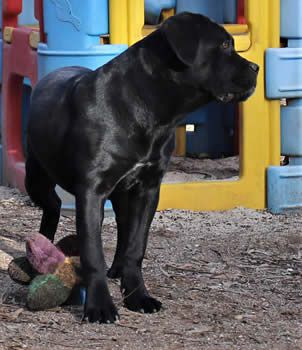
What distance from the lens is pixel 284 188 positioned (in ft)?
21.7

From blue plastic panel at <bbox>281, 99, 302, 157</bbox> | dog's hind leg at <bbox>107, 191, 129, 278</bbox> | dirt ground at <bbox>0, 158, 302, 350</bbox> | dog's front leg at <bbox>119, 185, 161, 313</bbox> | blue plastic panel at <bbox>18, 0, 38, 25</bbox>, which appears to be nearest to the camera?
dirt ground at <bbox>0, 158, 302, 350</bbox>

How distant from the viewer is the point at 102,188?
4.49 metres

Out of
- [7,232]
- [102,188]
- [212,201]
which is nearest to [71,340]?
[102,188]

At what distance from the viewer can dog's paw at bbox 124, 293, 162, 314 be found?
15.1 feet

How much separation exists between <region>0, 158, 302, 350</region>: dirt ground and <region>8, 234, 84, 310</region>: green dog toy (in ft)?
0.22

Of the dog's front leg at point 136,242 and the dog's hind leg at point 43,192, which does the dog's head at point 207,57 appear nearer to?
the dog's front leg at point 136,242

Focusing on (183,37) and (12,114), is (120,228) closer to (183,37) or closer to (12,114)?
(183,37)

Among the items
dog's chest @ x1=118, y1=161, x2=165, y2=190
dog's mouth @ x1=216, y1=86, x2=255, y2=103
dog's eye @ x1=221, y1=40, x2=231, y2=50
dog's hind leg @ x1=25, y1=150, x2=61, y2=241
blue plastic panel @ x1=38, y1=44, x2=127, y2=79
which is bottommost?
dog's hind leg @ x1=25, y1=150, x2=61, y2=241

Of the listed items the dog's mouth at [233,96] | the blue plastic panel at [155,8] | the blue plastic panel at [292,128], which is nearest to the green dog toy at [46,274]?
the dog's mouth at [233,96]

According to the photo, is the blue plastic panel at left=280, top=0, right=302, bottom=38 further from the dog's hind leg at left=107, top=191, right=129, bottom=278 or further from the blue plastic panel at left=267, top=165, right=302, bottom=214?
the dog's hind leg at left=107, top=191, right=129, bottom=278

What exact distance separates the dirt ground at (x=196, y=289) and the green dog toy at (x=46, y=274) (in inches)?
2.6

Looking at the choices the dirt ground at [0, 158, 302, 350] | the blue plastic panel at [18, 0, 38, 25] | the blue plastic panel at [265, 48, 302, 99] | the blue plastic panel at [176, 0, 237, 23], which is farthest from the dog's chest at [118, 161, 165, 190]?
the blue plastic panel at [18, 0, 38, 25]

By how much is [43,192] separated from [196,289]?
91 cm

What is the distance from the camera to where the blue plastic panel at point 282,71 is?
6.45 meters
